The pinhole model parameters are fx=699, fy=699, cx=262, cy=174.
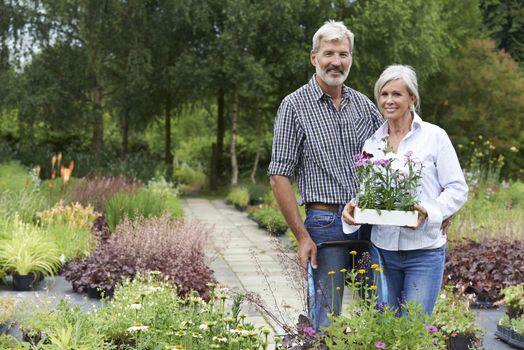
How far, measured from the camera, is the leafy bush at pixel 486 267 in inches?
244

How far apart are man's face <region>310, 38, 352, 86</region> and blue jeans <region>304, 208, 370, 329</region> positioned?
568mm

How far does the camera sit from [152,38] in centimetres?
1895

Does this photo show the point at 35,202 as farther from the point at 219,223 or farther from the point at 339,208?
the point at 339,208

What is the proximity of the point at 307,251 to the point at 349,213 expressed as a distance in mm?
258

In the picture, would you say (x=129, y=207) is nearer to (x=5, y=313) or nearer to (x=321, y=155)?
(x=5, y=313)

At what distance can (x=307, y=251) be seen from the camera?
2988mm

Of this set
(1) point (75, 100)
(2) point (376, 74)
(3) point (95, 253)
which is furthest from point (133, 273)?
(2) point (376, 74)

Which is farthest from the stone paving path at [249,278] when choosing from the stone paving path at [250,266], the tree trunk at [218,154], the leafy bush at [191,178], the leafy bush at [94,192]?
the leafy bush at [191,178]

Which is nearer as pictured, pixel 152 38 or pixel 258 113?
pixel 152 38

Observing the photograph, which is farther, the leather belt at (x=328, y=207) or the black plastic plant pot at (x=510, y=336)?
the black plastic plant pot at (x=510, y=336)

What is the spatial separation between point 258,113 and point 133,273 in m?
17.3

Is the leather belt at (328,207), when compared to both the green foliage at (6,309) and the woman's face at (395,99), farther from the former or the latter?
the green foliage at (6,309)

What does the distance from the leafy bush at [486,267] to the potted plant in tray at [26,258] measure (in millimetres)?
3664

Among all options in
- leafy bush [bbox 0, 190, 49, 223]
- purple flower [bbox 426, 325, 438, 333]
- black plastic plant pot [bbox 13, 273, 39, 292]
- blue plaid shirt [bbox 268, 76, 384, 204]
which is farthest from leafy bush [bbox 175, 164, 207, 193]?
purple flower [bbox 426, 325, 438, 333]
